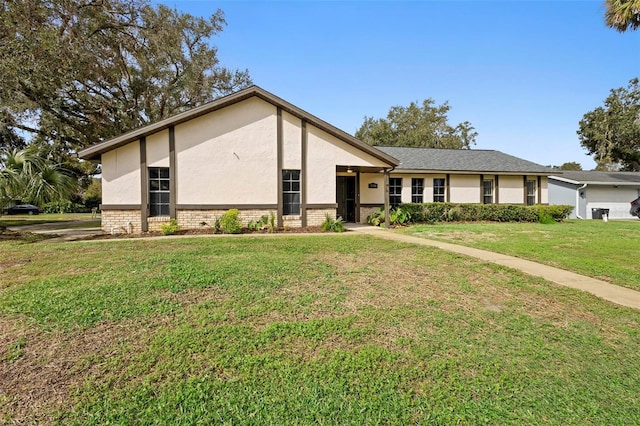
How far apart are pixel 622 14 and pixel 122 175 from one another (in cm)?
2004

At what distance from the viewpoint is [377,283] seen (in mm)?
5148

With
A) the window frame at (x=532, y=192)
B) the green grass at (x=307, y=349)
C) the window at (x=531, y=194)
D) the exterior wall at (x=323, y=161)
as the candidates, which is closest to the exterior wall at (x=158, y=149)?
the exterior wall at (x=323, y=161)

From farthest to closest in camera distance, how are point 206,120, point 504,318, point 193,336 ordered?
1. point 206,120
2. point 504,318
3. point 193,336

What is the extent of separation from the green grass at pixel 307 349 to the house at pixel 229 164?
622cm

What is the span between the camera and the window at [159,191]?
11656mm

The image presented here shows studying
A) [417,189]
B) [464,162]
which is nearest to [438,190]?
[417,189]

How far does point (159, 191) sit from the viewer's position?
11727 mm

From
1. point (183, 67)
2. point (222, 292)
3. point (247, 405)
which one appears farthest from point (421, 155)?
point (247, 405)

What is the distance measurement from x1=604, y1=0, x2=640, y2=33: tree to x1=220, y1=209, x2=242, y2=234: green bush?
16.5 m

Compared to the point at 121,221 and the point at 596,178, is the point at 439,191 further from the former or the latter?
the point at 121,221

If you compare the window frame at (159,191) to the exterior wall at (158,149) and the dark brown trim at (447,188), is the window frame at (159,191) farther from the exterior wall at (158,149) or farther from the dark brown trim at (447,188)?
the dark brown trim at (447,188)

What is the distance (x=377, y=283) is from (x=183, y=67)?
2058 centimetres

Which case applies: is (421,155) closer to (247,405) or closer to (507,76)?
(507,76)

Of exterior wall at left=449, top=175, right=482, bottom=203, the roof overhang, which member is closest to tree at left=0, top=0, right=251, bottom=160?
exterior wall at left=449, top=175, right=482, bottom=203
